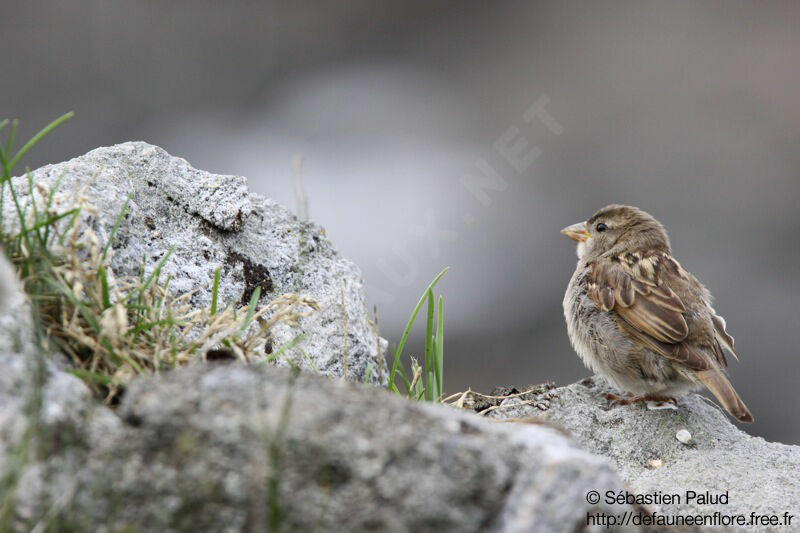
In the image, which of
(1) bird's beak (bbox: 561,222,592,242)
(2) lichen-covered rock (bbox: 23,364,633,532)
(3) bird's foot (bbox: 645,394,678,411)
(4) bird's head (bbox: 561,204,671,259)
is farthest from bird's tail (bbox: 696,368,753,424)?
(2) lichen-covered rock (bbox: 23,364,633,532)

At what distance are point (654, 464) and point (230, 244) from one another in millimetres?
2121

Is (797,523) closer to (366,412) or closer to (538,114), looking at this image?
(366,412)

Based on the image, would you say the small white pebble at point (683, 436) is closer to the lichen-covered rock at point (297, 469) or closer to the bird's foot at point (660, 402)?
the bird's foot at point (660, 402)

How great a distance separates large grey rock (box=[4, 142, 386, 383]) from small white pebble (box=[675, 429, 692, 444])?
4.79 feet

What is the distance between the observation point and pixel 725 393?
437 centimetres

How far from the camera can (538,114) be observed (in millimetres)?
9539

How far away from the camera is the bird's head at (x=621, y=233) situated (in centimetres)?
564

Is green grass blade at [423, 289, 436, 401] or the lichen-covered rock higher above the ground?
green grass blade at [423, 289, 436, 401]

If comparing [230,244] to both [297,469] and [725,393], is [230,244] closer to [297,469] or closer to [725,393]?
[297,469]

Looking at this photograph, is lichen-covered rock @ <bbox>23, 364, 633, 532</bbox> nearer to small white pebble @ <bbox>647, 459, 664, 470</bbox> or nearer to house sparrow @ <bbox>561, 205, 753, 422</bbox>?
small white pebble @ <bbox>647, 459, 664, 470</bbox>

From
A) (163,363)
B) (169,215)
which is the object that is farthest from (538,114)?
(163,363)

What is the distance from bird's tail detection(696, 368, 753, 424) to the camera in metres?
4.18

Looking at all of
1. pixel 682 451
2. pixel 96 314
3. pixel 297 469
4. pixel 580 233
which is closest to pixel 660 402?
pixel 682 451

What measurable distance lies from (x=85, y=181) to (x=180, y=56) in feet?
20.9
